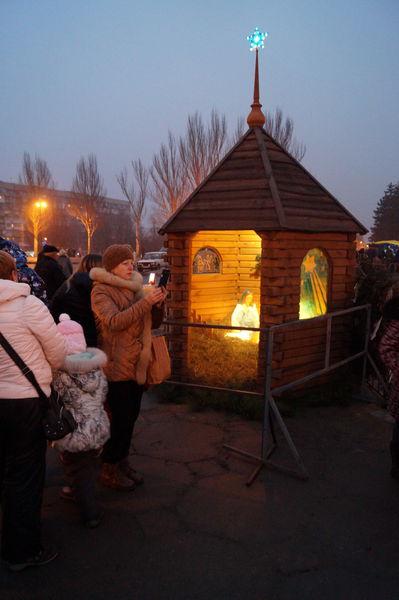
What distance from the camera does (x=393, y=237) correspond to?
58625mm

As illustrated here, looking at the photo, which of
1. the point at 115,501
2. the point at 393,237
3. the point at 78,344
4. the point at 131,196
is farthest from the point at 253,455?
the point at 393,237

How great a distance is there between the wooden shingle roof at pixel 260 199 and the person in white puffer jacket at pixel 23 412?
385cm

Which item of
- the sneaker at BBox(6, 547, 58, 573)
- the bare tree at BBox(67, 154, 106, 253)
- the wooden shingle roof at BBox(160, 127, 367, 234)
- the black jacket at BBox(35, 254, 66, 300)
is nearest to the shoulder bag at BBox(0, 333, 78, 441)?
the sneaker at BBox(6, 547, 58, 573)

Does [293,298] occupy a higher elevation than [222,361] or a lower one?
higher

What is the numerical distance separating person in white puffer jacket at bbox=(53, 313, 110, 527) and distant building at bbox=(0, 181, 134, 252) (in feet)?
154

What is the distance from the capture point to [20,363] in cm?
277

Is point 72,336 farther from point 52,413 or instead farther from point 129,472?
point 129,472

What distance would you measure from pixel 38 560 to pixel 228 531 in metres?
1.34

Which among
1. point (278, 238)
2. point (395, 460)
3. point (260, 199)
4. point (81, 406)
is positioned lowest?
point (395, 460)

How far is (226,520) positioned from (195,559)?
53 centimetres

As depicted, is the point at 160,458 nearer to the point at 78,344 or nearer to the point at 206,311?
the point at 78,344

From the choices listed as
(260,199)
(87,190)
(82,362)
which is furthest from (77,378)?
(87,190)

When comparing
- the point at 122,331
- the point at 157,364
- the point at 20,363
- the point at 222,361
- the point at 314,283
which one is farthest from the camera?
the point at 222,361

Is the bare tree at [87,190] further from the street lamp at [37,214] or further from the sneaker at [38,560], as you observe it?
the sneaker at [38,560]
